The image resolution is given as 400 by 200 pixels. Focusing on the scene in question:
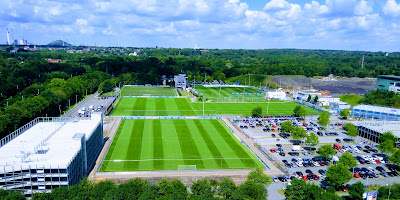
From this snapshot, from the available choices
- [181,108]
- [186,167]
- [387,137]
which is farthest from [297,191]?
[181,108]

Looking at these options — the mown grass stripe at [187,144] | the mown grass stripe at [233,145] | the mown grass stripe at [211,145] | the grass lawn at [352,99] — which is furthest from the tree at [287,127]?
the grass lawn at [352,99]

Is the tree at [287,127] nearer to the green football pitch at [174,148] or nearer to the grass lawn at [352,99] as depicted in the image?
the green football pitch at [174,148]

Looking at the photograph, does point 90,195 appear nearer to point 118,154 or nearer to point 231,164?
point 118,154

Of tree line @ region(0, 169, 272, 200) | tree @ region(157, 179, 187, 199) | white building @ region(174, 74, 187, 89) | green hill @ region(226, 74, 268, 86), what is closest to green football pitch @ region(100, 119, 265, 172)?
tree @ region(157, 179, 187, 199)

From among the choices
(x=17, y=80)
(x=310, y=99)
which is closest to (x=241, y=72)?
(x=310, y=99)

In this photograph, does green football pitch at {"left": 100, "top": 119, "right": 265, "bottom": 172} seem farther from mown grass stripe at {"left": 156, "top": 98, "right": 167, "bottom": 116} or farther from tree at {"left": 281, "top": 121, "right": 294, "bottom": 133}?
tree at {"left": 281, "top": 121, "right": 294, "bottom": 133}

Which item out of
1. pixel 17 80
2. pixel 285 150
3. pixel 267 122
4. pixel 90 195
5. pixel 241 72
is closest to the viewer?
pixel 90 195
